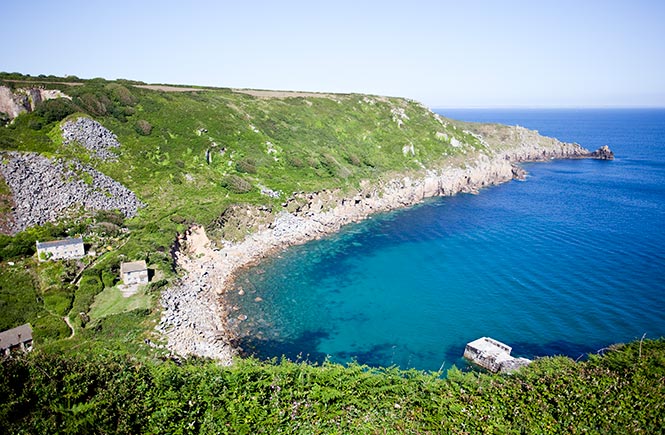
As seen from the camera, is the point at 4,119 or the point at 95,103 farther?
the point at 95,103

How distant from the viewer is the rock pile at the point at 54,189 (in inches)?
1783

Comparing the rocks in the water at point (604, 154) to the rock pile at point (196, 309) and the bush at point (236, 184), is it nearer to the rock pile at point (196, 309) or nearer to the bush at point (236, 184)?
the bush at point (236, 184)

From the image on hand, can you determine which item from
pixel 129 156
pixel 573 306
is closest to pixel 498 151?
pixel 573 306

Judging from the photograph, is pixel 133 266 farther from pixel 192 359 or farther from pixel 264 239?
pixel 264 239

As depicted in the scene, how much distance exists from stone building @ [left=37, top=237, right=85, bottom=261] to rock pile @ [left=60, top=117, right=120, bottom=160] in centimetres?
2078

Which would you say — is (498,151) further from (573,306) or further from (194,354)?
(194,354)

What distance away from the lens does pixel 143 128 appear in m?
64.2

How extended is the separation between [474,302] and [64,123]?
6366cm

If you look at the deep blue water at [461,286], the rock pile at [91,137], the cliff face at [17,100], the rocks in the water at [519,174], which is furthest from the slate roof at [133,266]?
the rocks in the water at [519,174]

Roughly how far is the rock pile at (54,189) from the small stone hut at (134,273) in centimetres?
1412

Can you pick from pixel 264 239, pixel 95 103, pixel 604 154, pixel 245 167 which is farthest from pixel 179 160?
pixel 604 154

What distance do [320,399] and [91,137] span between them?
56.2 meters

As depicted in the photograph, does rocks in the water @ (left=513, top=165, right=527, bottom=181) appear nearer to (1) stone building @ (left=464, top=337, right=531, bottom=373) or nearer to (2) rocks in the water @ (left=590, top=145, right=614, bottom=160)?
(2) rocks in the water @ (left=590, top=145, right=614, bottom=160)

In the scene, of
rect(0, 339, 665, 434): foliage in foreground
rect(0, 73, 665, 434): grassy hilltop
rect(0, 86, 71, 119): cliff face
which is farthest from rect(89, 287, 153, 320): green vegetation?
rect(0, 86, 71, 119): cliff face
